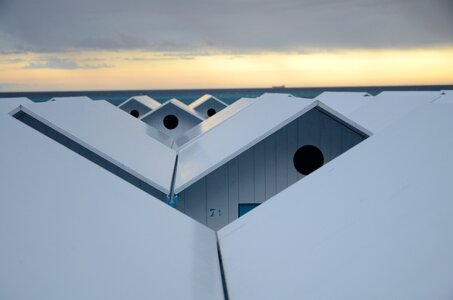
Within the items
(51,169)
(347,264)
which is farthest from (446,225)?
(51,169)

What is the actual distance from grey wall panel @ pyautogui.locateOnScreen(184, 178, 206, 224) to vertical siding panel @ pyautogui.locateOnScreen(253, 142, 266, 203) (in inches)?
34.9

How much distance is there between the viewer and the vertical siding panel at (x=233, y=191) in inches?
436

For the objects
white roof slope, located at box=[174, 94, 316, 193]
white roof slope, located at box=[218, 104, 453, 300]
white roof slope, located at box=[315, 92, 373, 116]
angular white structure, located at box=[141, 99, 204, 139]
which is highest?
angular white structure, located at box=[141, 99, 204, 139]

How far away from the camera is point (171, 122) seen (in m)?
27.2

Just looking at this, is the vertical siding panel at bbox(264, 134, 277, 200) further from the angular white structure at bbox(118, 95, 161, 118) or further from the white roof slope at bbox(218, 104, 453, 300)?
the angular white structure at bbox(118, 95, 161, 118)

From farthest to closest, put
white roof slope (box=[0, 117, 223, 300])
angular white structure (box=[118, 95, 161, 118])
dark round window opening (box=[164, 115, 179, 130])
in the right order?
angular white structure (box=[118, 95, 161, 118])
dark round window opening (box=[164, 115, 179, 130])
white roof slope (box=[0, 117, 223, 300])

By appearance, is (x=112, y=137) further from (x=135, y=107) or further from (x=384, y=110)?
(x=135, y=107)

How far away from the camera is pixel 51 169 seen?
5.58 m

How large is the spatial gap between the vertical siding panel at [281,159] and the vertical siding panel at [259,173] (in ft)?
0.80

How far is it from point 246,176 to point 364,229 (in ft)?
22.1

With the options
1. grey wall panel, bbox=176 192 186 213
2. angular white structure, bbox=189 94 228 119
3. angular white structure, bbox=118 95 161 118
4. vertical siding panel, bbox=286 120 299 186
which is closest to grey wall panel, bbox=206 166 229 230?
grey wall panel, bbox=176 192 186 213

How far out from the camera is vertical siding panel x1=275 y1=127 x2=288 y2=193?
11.3 m

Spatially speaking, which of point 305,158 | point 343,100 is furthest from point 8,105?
point 343,100

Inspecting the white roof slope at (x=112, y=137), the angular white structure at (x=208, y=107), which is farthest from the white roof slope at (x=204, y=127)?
the angular white structure at (x=208, y=107)
